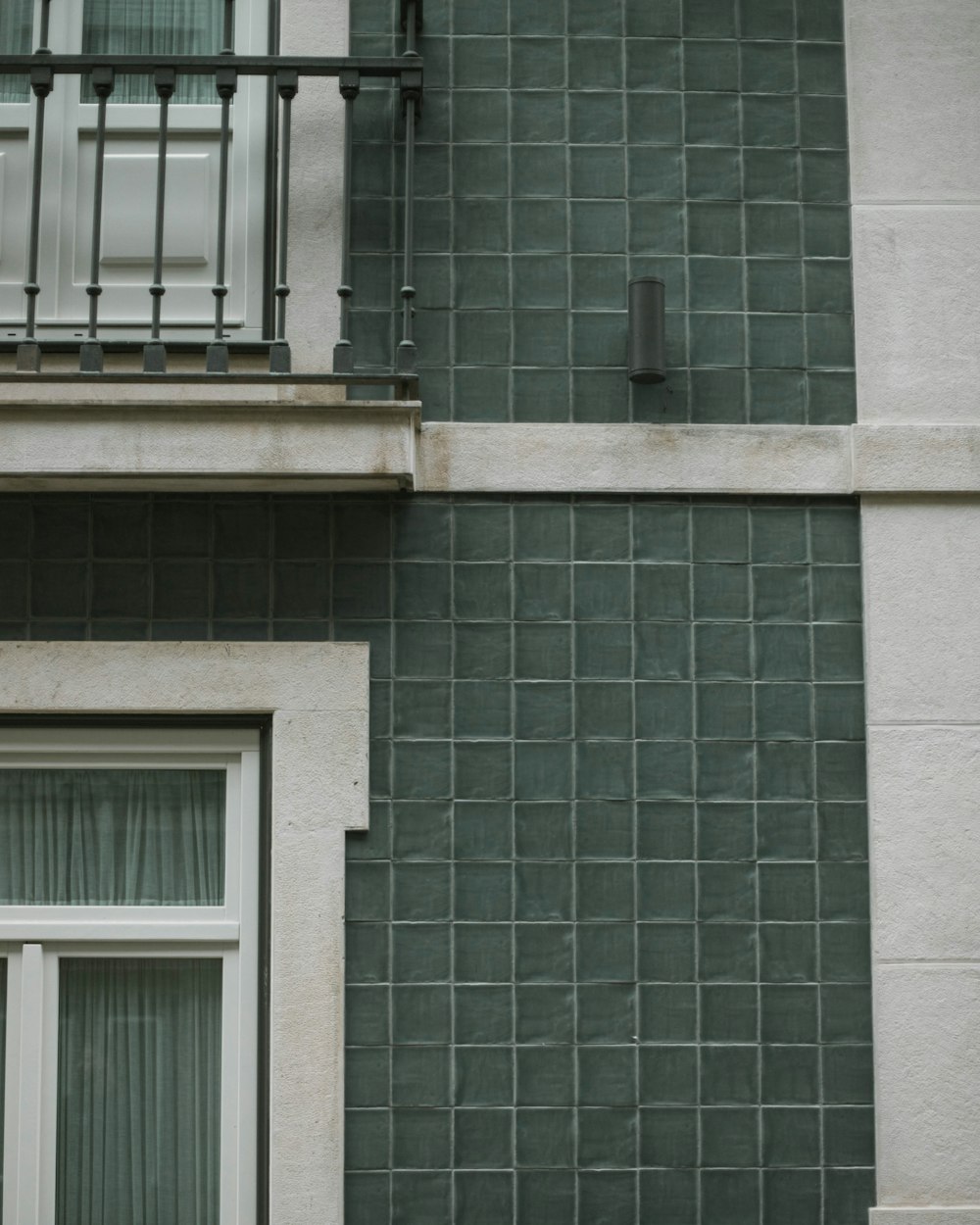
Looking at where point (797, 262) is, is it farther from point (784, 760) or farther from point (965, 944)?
point (965, 944)

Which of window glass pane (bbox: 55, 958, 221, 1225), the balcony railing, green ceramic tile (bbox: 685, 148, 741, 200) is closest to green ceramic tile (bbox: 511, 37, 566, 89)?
the balcony railing

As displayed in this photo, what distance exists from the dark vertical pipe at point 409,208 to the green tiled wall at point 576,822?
522 mm

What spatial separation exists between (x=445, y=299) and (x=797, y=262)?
1310 mm

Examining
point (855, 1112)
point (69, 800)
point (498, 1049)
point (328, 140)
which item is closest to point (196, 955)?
point (69, 800)

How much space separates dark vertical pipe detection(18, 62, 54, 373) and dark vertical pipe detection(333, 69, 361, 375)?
1041mm

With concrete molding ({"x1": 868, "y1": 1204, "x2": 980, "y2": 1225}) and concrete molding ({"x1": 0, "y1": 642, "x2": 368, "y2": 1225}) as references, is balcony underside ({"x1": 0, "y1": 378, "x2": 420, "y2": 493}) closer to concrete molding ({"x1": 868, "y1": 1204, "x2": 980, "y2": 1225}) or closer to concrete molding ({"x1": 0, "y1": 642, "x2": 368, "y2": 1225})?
concrete molding ({"x1": 0, "y1": 642, "x2": 368, "y2": 1225})

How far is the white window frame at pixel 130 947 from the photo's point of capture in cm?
542

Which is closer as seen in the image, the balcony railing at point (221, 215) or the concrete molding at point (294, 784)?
the concrete molding at point (294, 784)

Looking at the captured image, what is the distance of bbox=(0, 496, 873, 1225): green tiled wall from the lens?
538cm

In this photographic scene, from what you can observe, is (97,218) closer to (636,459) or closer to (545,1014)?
(636,459)

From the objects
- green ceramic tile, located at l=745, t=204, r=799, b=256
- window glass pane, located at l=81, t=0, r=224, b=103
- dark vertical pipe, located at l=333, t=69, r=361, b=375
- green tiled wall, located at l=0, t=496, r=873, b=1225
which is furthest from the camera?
window glass pane, located at l=81, t=0, r=224, b=103

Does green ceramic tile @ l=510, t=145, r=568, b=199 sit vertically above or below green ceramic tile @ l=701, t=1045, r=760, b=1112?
above

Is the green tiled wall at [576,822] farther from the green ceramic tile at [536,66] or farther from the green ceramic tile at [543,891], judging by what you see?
the green ceramic tile at [536,66]

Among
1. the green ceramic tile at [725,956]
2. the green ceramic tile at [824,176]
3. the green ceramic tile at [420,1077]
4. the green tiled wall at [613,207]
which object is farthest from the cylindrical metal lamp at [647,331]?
the green ceramic tile at [420,1077]
